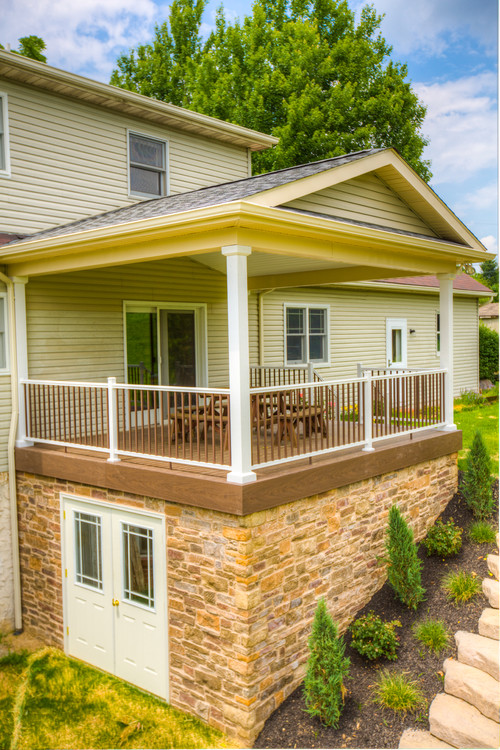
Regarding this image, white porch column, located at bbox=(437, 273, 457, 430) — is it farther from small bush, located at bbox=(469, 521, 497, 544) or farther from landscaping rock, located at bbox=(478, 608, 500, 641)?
landscaping rock, located at bbox=(478, 608, 500, 641)

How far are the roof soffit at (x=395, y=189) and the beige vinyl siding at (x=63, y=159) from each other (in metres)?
4.24

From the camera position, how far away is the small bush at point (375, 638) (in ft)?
22.6

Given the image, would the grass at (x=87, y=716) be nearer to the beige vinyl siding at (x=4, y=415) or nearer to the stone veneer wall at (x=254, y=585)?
the stone veneer wall at (x=254, y=585)

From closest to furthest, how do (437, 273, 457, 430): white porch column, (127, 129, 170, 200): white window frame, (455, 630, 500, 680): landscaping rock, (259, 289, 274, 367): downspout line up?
(455, 630, 500, 680): landscaping rock → (437, 273, 457, 430): white porch column → (127, 129, 170, 200): white window frame → (259, 289, 274, 367): downspout

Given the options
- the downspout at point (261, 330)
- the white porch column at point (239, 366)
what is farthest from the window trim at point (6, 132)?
the downspout at point (261, 330)

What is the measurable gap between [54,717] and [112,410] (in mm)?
3521

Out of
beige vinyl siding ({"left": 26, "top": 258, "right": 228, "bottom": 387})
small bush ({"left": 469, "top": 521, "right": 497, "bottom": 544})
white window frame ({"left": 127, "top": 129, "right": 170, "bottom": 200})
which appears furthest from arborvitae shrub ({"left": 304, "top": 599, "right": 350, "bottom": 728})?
white window frame ({"left": 127, "top": 129, "right": 170, "bottom": 200})

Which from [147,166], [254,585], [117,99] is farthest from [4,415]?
[117,99]

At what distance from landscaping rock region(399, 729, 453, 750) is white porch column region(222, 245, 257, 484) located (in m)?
2.86

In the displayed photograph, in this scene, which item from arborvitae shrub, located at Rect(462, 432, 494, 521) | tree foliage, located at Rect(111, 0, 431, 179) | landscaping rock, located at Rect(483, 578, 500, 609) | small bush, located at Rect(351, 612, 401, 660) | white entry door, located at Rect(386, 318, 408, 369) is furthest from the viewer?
tree foliage, located at Rect(111, 0, 431, 179)

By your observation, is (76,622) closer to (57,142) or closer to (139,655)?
(139,655)

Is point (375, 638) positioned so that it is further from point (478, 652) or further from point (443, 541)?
point (443, 541)

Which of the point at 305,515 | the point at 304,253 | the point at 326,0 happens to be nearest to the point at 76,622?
the point at 305,515

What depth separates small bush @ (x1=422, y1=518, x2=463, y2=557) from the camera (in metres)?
8.40
